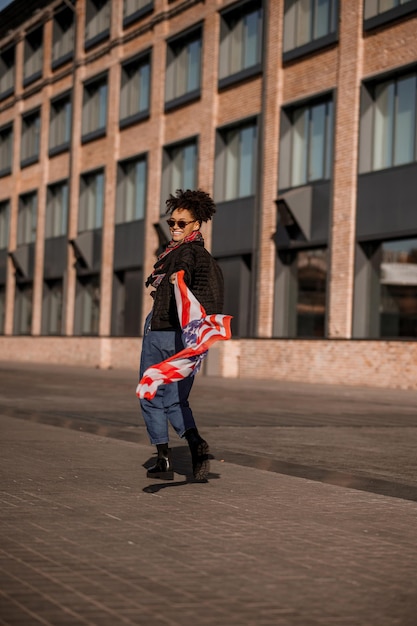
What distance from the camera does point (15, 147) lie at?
48.7 meters

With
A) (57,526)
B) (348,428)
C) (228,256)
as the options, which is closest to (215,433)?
(348,428)

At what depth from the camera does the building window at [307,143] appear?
27703 millimetres

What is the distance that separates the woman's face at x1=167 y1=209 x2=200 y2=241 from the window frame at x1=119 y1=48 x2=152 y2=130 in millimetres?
29021

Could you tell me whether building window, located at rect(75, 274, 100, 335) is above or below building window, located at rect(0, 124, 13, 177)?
below

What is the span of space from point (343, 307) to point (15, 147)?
2640 cm

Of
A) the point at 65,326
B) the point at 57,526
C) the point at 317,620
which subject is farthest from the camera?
the point at 65,326

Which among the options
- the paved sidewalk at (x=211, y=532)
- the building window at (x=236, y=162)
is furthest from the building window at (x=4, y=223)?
the paved sidewalk at (x=211, y=532)

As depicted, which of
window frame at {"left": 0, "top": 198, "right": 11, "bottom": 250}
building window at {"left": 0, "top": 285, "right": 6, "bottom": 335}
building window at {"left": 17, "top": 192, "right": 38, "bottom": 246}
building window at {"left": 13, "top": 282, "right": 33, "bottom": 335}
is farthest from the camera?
window frame at {"left": 0, "top": 198, "right": 11, "bottom": 250}

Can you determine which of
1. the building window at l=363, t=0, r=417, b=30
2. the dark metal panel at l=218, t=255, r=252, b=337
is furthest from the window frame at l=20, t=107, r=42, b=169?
the building window at l=363, t=0, r=417, b=30

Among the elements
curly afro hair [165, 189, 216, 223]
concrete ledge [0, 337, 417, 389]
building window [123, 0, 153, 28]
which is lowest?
concrete ledge [0, 337, 417, 389]

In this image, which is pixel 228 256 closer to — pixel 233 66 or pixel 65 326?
pixel 233 66

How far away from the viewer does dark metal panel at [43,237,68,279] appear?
42500mm

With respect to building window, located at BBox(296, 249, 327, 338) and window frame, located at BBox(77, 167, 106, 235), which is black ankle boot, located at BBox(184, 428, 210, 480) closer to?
building window, located at BBox(296, 249, 327, 338)

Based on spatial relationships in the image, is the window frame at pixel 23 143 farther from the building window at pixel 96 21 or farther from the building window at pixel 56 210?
the building window at pixel 96 21
